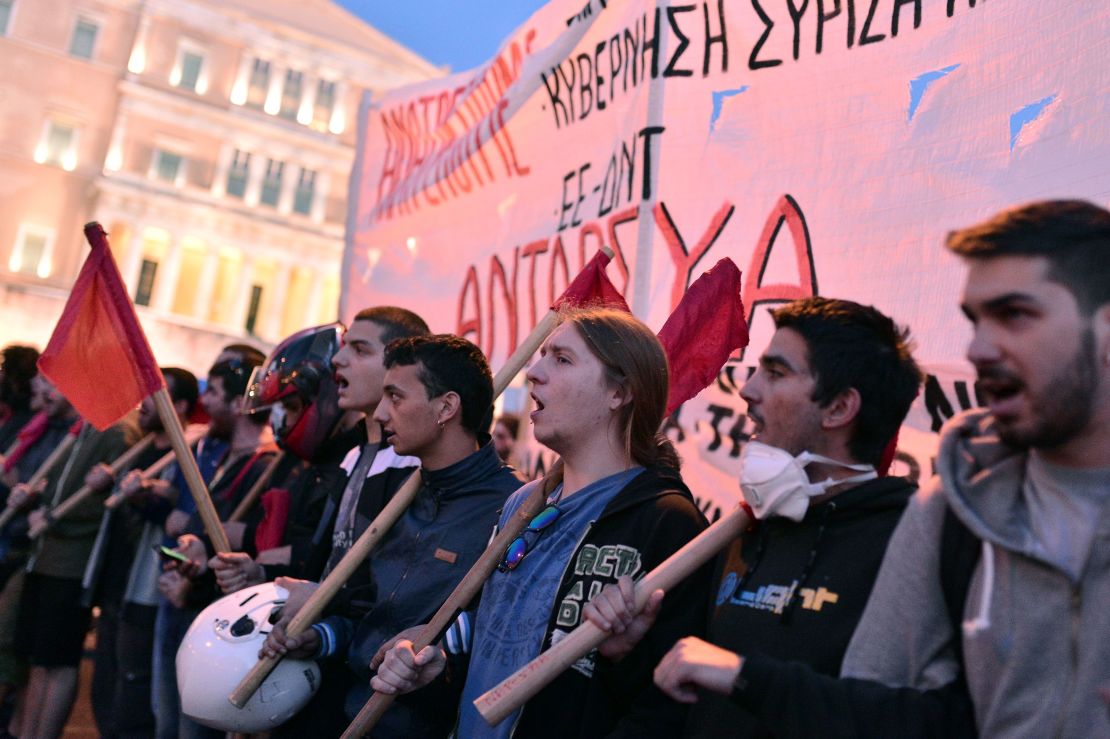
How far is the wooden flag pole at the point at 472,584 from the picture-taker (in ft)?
9.45

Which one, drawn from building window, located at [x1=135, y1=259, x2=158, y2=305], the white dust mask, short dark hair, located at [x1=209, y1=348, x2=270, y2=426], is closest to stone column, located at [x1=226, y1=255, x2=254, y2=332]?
building window, located at [x1=135, y1=259, x2=158, y2=305]

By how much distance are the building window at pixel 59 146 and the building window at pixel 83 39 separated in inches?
106

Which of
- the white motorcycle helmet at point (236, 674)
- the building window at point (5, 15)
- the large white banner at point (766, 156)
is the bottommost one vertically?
the white motorcycle helmet at point (236, 674)

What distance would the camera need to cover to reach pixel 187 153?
44656 millimetres

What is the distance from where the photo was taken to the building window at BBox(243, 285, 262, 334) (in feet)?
157

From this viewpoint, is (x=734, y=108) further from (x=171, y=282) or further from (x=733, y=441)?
(x=171, y=282)

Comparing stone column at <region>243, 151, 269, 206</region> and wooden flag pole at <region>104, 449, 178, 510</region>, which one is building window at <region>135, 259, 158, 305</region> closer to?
stone column at <region>243, 151, 269, 206</region>

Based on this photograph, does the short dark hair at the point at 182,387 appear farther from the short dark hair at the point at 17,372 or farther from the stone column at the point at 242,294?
the stone column at the point at 242,294

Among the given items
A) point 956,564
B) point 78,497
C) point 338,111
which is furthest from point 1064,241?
point 338,111

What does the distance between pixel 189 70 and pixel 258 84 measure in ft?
8.88

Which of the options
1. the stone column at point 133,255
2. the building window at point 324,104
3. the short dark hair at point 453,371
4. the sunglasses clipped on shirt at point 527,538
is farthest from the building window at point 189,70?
the sunglasses clipped on shirt at point 527,538

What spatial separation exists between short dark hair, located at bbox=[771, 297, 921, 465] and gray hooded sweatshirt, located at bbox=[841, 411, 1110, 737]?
63 centimetres

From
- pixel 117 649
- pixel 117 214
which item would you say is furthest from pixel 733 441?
pixel 117 214

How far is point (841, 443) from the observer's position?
7.89 ft
